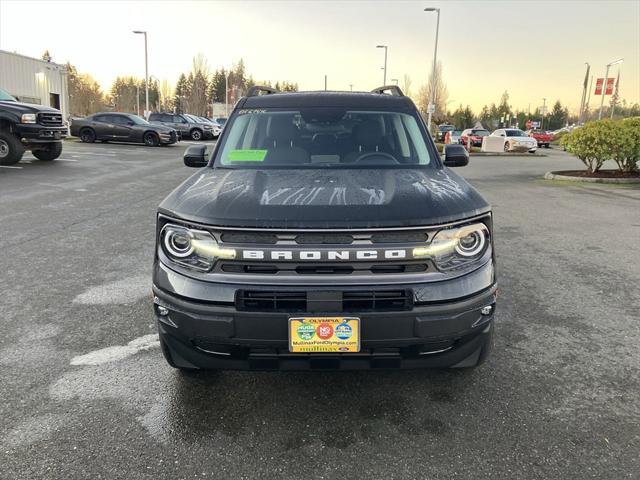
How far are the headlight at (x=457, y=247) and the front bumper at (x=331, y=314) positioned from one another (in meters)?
0.08

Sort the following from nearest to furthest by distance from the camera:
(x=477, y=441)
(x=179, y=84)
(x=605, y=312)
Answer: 1. (x=477, y=441)
2. (x=605, y=312)
3. (x=179, y=84)

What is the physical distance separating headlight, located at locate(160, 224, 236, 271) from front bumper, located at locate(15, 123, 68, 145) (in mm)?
13213

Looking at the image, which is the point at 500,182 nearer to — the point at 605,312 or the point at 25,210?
the point at 605,312

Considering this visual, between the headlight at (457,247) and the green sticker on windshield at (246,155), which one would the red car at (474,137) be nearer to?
the green sticker on windshield at (246,155)

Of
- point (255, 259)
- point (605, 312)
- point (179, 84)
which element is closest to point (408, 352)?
point (255, 259)

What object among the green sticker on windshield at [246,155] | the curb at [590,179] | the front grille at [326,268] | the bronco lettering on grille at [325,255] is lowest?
the curb at [590,179]

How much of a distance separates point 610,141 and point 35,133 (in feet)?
50.8

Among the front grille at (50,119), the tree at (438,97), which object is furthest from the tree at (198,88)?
the front grille at (50,119)

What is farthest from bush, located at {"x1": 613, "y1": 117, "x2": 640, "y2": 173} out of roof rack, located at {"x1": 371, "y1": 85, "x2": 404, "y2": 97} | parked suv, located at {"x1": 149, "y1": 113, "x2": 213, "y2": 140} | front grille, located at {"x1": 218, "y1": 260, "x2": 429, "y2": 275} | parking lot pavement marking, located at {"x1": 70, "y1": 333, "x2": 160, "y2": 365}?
parked suv, located at {"x1": 149, "y1": 113, "x2": 213, "y2": 140}

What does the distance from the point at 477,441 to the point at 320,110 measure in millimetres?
2620

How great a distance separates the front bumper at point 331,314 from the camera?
7.46 ft

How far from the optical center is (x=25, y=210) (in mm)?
8016

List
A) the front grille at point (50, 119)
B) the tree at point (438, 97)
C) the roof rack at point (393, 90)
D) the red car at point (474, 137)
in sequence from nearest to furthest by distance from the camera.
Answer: the roof rack at point (393, 90) < the front grille at point (50, 119) < the red car at point (474, 137) < the tree at point (438, 97)

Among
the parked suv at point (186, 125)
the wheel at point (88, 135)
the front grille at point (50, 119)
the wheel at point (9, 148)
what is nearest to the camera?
the wheel at point (9, 148)
